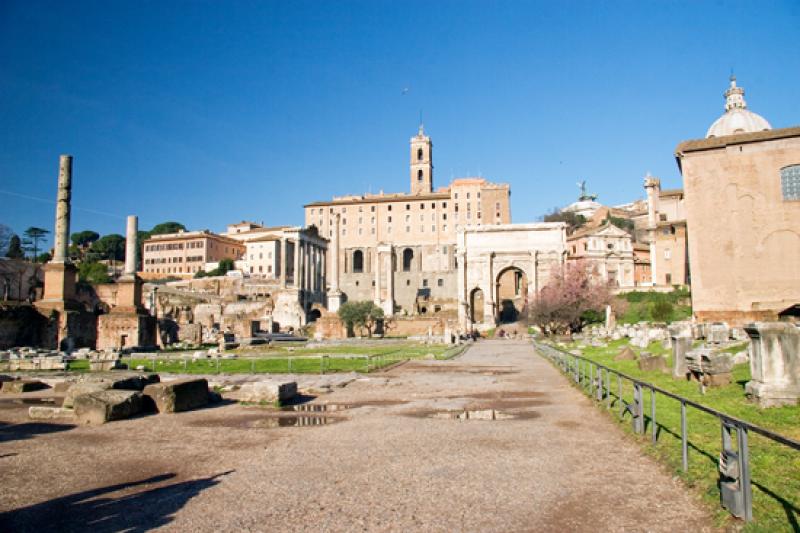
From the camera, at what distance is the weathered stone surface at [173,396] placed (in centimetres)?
999

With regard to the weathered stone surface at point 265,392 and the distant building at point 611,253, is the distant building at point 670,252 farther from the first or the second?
the weathered stone surface at point 265,392

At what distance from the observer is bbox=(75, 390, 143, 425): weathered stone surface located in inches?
355

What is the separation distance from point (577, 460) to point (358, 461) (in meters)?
2.37

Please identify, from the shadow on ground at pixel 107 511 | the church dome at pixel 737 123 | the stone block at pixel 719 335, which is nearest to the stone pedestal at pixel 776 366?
the shadow on ground at pixel 107 511

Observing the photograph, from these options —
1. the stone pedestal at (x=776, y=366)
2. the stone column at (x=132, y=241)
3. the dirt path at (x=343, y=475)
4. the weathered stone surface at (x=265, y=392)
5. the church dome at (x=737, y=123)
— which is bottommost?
the dirt path at (x=343, y=475)

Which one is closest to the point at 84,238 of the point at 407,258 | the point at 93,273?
the point at 93,273

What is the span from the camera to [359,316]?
49062 mm

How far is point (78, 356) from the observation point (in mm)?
23922

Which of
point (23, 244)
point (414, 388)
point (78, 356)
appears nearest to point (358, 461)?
point (414, 388)

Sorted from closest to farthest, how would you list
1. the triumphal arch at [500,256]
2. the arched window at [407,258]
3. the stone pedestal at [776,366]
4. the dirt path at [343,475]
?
the dirt path at [343,475] < the stone pedestal at [776,366] < the triumphal arch at [500,256] < the arched window at [407,258]

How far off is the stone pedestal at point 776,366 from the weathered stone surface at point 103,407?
961 centimetres

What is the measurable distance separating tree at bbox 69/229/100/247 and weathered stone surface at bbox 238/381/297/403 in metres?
125

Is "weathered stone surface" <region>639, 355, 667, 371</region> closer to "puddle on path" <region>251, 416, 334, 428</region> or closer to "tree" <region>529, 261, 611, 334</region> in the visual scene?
"puddle on path" <region>251, 416, 334, 428</region>

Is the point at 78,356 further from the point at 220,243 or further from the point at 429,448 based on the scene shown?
the point at 220,243
